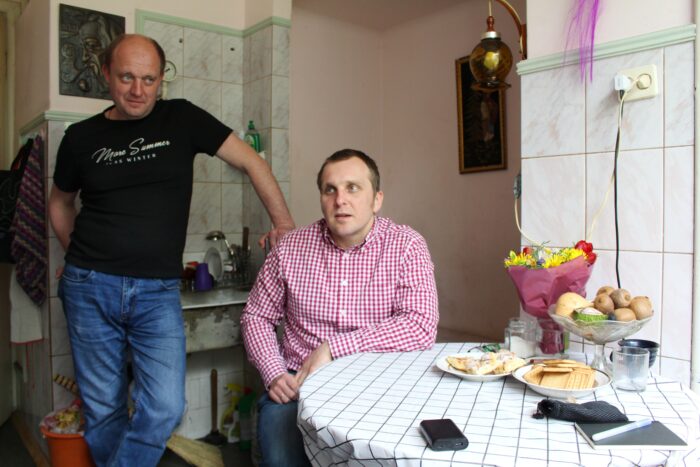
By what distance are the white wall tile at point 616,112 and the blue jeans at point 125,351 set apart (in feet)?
4.95

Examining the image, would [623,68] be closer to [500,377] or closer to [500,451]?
[500,377]

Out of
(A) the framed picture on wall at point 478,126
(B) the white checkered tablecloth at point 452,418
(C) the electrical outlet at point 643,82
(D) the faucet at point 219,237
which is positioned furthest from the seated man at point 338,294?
(A) the framed picture on wall at point 478,126

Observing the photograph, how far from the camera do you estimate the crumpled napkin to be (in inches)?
38.7

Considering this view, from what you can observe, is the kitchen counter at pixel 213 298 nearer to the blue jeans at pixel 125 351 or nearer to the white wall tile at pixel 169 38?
the blue jeans at pixel 125 351

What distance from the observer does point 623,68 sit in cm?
164

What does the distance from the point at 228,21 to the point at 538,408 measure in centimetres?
264

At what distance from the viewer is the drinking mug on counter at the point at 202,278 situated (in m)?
2.80

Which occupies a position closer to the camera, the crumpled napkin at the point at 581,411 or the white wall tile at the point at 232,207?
the crumpled napkin at the point at 581,411

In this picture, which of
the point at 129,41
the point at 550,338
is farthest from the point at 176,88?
the point at 550,338

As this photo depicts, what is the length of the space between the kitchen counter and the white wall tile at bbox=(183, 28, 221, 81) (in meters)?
1.10

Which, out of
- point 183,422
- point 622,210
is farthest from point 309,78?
point 622,210

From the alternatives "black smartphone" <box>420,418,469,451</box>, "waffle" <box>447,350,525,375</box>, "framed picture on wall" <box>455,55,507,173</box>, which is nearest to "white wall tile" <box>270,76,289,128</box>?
"framed picture on wall" <box>455,55,507,173</box>

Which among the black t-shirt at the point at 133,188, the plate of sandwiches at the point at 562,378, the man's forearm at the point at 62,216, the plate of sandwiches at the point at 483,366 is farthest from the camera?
the man's forearm at the point at 62,216

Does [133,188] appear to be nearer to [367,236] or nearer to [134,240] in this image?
[134,240]
